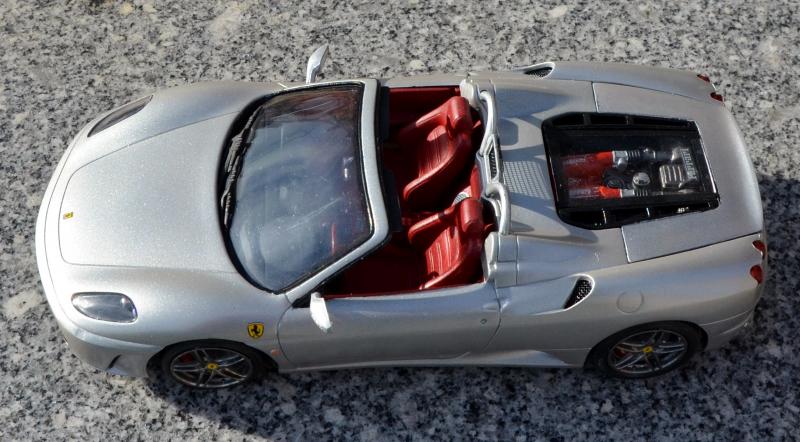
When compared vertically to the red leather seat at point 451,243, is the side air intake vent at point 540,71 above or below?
above

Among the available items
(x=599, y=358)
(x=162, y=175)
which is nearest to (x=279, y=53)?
(x=162, y=175)

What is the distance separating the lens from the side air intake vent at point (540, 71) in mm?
5062

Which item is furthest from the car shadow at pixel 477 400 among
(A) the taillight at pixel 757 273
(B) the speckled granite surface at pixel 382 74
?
(A) the taillight at pixel 757 273

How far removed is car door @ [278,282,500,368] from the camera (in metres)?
4.17

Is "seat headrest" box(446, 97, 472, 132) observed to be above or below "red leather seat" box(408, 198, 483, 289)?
above

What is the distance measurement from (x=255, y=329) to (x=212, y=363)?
1.63 ft

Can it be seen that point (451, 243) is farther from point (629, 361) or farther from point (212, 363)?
point (212, 363)

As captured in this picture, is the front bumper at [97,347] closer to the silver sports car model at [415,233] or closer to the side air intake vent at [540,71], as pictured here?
the silver sports car model at [415,233]

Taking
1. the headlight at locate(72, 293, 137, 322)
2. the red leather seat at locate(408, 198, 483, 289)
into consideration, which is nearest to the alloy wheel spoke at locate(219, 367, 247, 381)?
the headlight at locate(72, 293, 137, 322)

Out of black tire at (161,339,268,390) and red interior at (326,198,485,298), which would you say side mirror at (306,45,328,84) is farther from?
black tire at (161,339,268,390)

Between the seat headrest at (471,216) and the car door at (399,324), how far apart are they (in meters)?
0.28

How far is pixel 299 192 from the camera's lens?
171 inches

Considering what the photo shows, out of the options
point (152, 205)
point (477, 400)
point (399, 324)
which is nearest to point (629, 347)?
point (477, 400)

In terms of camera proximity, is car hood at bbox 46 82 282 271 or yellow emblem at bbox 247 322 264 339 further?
car hood at bbox 46 82 282 271
